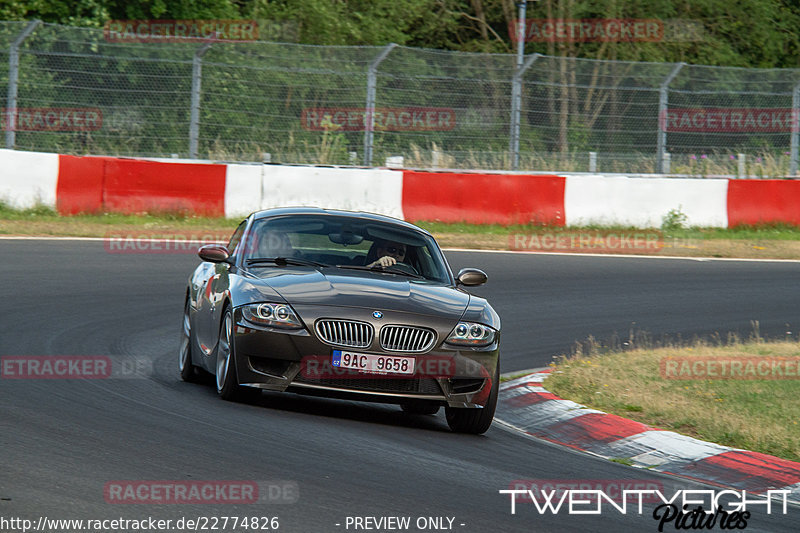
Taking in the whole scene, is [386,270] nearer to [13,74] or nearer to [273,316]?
[273,316]

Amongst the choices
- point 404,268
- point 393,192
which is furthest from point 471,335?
point 393,192

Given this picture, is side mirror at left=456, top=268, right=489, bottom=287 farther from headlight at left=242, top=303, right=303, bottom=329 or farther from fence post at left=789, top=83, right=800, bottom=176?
fence post at left=789, top=83, right=800, bottom=176

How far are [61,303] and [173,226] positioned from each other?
705 centimetres

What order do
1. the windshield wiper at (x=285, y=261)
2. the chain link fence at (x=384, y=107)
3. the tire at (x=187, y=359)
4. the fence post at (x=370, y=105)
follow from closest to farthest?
the windshield wiper at (x=285, y=261)
the tire at (x=187, y=359)
the chain link fence at (x=384, y=107)
the fence post at (x=370, y=105)

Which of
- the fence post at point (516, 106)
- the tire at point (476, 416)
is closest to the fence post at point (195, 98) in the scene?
the fence post at point (516, 106)

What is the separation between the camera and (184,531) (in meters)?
4.83

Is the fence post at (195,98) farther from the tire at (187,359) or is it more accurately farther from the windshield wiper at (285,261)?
the windshield wiper at (285,261)

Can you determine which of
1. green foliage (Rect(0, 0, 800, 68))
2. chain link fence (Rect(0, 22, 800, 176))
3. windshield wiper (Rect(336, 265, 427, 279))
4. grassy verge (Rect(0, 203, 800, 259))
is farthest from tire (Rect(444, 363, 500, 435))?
green foliage (Rect(0, 0, 800, 68))

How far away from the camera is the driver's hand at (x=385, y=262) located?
8789mm

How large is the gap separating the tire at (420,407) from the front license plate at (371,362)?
0.86ft

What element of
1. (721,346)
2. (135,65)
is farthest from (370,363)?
(135,65)

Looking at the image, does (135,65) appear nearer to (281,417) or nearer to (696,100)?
(696,100)

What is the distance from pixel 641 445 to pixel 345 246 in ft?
8.30

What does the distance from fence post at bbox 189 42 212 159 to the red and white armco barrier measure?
4.89 ft
